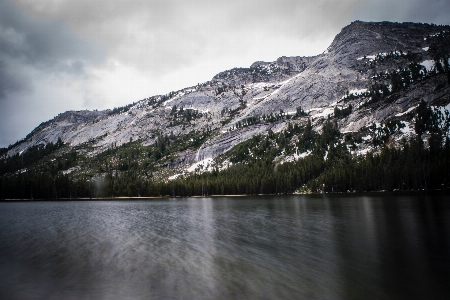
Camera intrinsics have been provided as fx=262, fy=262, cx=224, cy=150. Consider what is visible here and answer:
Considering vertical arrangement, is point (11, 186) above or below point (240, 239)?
above

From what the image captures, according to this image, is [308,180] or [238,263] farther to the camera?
[308,180]

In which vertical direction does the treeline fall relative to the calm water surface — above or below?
above

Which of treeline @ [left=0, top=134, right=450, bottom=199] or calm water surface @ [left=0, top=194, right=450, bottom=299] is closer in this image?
calm water surface @ [left=0, top=194, right=450, bottom=299]

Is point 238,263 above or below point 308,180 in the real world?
below

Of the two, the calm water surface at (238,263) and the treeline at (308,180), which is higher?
the treeline at (308,180)

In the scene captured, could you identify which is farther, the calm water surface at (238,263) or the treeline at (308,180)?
the treeline at (308,180)

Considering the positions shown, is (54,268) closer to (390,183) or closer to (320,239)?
(320,239)

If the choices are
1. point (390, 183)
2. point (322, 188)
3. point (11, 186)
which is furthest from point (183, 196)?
point (390, 183)

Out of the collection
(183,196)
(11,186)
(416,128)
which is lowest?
(183,196)

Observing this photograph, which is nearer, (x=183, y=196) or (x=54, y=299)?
(x=54, y=299)

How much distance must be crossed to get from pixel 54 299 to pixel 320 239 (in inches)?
1120

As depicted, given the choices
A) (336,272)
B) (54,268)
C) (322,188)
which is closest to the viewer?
(336,272)

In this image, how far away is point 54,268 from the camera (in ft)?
79.9

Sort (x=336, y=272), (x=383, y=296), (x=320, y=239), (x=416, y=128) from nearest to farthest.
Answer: (x=383, y=296), (x=336, y=272), (x=320, y=239), (x=416, y=128)
